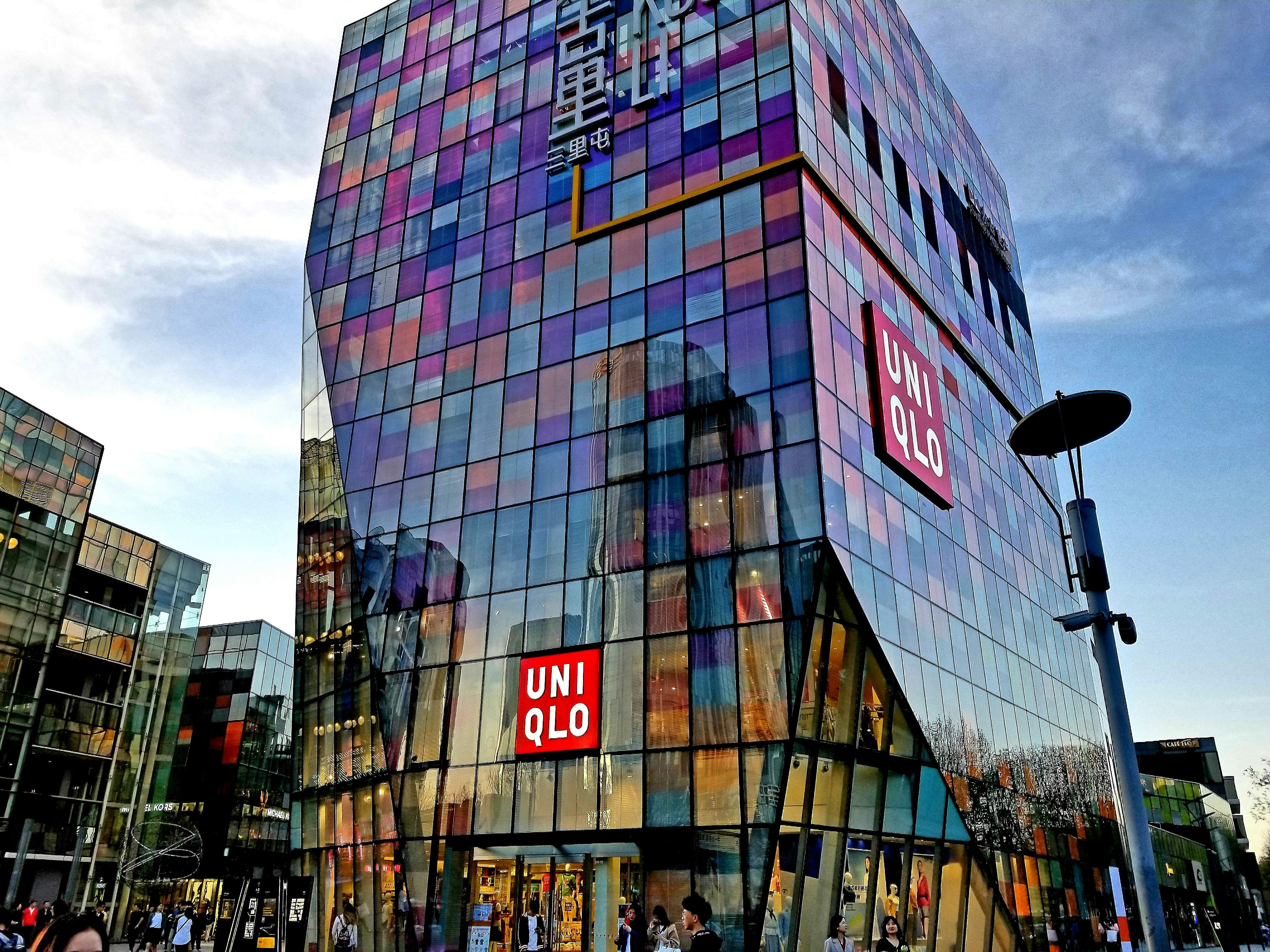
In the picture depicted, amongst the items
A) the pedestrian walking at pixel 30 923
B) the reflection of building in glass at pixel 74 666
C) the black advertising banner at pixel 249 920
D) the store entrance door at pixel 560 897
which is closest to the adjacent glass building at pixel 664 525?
the store entrance door at pixel 560 897

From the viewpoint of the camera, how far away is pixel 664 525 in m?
28.7

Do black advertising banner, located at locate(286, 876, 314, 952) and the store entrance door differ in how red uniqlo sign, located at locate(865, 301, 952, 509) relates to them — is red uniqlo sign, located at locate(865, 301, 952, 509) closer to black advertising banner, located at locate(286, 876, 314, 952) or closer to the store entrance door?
the store entrance door

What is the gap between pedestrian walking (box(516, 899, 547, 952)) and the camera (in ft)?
84.6

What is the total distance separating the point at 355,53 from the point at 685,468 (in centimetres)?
3355

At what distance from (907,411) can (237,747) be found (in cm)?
6778

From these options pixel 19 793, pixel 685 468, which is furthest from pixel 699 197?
pixel 19 793

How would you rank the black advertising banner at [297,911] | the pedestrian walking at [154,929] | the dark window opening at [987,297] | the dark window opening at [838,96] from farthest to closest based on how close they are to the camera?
the dark window opening at [987,297] → the pedestrian walking at [154,929] → the dark window opening at [838,96] → the black advertising banner at [297,911]

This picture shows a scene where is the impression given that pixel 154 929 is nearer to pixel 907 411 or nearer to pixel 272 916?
pixel 272 916

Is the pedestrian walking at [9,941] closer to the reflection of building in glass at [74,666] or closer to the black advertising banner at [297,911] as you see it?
the black advertising banner at [297,911]

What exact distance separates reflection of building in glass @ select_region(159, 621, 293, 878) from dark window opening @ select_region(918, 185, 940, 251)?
61447mm

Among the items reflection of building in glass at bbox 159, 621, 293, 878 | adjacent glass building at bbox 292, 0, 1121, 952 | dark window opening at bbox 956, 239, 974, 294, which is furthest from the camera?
reflection of building in glass at bbox 159, 621, 293, 878

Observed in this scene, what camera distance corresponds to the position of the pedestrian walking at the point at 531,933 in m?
25.8

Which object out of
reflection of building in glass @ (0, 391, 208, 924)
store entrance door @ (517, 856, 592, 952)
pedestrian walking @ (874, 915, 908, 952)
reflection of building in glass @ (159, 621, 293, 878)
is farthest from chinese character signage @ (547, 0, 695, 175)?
reflection of building in glass @ (159, 621, 293, 878)

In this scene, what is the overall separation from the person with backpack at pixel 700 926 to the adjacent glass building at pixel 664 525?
13224mm
